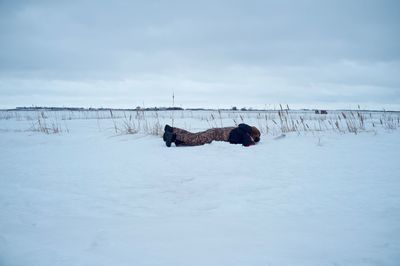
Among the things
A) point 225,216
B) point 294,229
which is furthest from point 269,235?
point 225,216

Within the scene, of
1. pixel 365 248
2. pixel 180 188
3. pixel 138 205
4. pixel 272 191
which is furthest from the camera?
pixel 180 188

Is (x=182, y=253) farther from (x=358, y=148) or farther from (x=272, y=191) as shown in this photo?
(x=358, y=148)

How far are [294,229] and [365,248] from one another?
19.5 inches

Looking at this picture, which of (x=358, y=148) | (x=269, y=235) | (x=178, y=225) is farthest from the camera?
(x=358, y=148)

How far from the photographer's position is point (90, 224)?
7.89ft

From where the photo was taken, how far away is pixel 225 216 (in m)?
2.54

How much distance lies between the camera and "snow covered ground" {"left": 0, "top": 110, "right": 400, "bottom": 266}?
73.3 inches

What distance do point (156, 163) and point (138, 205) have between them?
6.24 feet

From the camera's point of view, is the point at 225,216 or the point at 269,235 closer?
the point at 269,235

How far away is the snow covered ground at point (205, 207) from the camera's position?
1.86 meters

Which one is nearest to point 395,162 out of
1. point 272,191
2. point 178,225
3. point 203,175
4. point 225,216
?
point 272,191

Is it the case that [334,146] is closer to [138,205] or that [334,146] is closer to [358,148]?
[358,148]

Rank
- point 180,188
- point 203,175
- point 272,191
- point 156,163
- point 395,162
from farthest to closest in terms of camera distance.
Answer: point 156,163 < point 395,162 < point 203,175 < point 180,188 < point 272,191

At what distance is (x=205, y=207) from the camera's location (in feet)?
9.24
